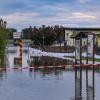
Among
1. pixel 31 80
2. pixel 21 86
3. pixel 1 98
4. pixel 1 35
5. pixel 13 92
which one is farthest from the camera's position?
pixel 1 35

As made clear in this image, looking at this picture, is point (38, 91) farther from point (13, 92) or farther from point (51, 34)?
point (51, 34)

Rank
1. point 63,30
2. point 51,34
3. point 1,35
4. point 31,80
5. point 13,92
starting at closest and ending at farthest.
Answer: point 13,92 < point 31,80 < point 1,35 < point 51,34 < point 63,30

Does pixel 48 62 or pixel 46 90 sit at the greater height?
pixel 46 90

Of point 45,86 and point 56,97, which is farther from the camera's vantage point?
point 45,86

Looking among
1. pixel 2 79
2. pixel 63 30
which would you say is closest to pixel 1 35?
pixel 2 79

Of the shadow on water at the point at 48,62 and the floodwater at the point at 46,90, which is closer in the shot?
the floodwater at the point at 46,90

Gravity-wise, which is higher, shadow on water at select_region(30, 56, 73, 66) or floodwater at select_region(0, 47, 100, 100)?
floodwater at select_region(0, 47, 100, 100)

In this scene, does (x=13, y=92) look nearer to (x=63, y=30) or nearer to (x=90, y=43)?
(x=90, y=43)

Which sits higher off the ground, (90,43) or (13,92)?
(90,43)

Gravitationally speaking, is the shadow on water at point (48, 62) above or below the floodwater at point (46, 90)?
below

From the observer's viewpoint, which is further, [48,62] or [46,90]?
[48,62]

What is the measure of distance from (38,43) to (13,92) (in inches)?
4449

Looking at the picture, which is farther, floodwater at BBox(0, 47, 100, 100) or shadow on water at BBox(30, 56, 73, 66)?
shadow on water at BBox(30, 56, 73, 66)

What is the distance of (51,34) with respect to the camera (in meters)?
128
